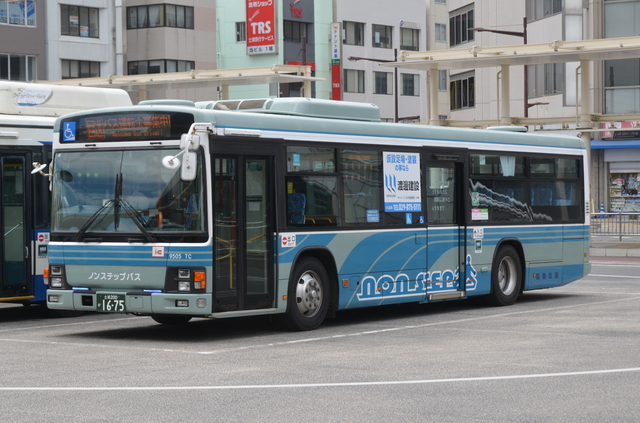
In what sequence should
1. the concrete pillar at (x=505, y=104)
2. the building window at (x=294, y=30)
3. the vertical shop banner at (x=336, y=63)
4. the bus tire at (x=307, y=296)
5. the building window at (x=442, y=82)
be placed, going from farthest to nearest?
the building window at (x=442, y=82)
the building window at (x=294, y=30)
the vertical shop banner at (x=336, y=63)
the concrete pillar at (x=505, y=104)
the bus tire at (x=307, y=296)

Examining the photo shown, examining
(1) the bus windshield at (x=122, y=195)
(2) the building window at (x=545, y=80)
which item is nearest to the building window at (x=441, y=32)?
(2) the building window at (x=545, y=80)

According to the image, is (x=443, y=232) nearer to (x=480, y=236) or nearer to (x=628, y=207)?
(x=480, y=236)

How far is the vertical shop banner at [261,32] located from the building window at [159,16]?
627 cm

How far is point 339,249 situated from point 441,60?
20.9 meters

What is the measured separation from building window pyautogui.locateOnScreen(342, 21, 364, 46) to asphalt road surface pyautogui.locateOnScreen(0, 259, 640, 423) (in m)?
64.9

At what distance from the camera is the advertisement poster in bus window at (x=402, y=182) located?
1579cm

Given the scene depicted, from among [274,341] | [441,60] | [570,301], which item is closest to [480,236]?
[570,301]

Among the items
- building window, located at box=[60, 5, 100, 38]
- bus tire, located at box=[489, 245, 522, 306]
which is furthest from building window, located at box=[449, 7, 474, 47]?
bus tire, located at box=[489, 245, 522, 306]

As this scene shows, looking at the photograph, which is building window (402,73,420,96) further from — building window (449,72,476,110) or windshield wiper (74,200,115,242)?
windshield wiper (74,200,115,242)

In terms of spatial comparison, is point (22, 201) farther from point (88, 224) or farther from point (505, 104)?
point (505, 104)

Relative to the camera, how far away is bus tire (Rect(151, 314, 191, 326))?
15062 mm

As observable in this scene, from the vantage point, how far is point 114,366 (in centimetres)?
1103

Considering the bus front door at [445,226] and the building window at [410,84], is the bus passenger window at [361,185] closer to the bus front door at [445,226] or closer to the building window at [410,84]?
the bus front door at [445,226]

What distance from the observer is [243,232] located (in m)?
13.5
